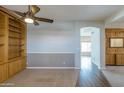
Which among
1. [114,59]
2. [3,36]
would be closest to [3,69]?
[3,36]

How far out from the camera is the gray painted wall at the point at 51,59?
30.5 feet

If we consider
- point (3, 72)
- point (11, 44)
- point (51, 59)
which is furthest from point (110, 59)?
point (3, 72)

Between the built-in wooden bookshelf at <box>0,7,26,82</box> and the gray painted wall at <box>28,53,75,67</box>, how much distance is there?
0.63 metres

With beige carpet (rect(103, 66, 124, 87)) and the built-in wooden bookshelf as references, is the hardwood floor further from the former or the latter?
the built-in wooden bookshelf

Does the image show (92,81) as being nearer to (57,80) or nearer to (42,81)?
(57,80)

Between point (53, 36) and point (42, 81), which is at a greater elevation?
point (53, 36)

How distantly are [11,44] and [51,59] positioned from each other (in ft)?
9.12

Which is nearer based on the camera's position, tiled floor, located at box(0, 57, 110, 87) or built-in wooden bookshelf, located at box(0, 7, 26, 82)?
tiled floor, located at box(0, 57, 110, 87)

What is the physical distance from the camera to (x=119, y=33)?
34.5 ft

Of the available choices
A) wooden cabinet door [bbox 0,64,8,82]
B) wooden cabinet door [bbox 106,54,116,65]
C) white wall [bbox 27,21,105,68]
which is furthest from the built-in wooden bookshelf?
wooden cabinet door [bbox 106,54,116,65]

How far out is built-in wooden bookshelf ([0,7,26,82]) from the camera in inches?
238

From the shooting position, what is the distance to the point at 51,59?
366 inches

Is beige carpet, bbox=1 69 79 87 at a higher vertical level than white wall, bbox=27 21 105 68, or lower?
lower
